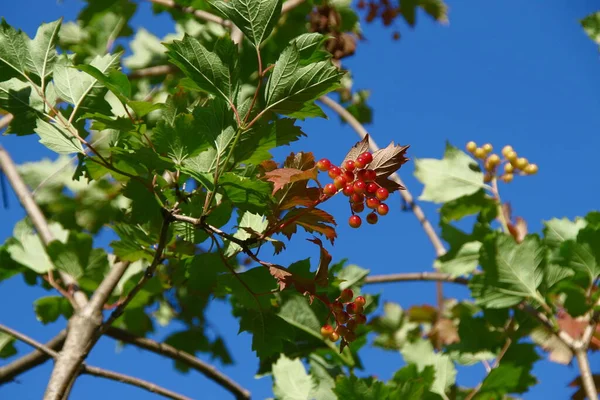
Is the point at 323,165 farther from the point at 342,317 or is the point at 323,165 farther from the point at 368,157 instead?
the point at 342,317

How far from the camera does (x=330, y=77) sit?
1.27 meters

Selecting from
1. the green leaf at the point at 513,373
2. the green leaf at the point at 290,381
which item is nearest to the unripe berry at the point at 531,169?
the green leaf at the point at 513,373

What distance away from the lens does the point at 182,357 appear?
213 centimetres

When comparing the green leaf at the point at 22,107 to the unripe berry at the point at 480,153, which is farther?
the unripe berry at the point at 480,153

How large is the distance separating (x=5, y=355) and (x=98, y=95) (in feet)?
4.65

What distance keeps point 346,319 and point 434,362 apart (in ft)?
3.14

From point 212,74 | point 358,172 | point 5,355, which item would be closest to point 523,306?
point 358,172

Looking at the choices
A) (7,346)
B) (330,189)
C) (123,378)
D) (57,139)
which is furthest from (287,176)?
(7,346)

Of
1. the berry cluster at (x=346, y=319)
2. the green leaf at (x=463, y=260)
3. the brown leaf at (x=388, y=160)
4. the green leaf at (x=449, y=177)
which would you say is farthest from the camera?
the green leaf at (x=449, y=177)

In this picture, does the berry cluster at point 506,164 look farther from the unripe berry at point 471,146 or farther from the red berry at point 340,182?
the red berry at point 340,182

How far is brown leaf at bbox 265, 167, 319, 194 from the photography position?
1.25 metres

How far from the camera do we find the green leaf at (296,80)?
49.5 inches

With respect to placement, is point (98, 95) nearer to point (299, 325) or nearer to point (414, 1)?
point (299, 325)

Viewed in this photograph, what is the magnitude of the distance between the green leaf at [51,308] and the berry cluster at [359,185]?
1.29 meters
